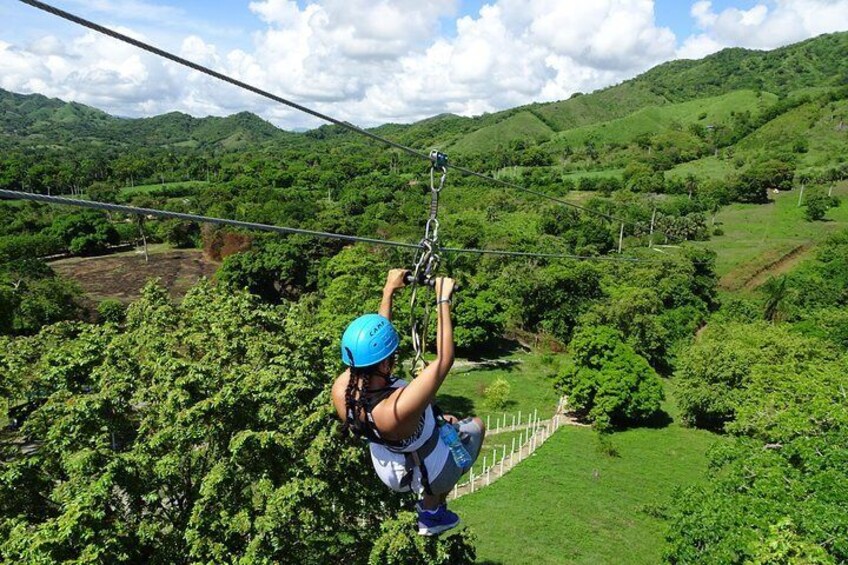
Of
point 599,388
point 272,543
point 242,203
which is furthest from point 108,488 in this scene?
point 242,203

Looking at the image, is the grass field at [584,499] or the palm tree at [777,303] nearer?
the grass field at [584,499]

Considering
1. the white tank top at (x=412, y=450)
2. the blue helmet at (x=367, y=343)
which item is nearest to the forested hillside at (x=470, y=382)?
the white tank top at (x=412, y=450)

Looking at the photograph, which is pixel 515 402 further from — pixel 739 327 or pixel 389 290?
pixel 389 290

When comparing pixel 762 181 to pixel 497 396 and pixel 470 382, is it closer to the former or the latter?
pixel 470 382

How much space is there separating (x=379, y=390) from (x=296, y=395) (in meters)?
7.71

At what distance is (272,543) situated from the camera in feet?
29.2

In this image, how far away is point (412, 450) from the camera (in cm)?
392

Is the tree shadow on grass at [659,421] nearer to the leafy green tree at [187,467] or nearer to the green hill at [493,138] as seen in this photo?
the leafy green tree at [187,467]

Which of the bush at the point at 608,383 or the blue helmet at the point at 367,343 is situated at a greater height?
the blue helmet at the point at 367,343

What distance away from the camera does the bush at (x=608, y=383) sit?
30.0 meters

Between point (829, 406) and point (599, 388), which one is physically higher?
point (829, 406)

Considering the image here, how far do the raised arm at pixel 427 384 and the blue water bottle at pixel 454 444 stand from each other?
61cm

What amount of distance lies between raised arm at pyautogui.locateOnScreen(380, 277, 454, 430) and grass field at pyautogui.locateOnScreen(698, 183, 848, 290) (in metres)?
61.8

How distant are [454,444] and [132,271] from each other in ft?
209
